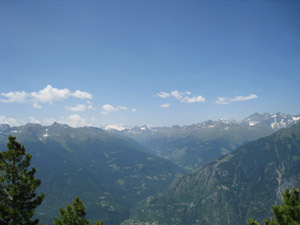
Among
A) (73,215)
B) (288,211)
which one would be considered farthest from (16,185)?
(288,211)

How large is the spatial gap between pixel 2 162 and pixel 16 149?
2.43 m

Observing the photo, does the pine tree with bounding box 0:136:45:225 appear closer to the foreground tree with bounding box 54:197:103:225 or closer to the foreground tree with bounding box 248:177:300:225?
the foreground tree with bounding box 54:197:103:225

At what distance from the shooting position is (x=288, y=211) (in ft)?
88.3

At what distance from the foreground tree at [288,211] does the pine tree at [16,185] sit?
105 ft

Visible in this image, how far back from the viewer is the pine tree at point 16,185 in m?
30.1

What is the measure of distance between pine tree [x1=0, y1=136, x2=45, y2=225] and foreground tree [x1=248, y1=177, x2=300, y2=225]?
31.9 m

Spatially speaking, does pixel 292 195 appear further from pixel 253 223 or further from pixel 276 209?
pixel 253 223

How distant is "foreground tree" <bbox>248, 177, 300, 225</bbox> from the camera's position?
87.8 feet

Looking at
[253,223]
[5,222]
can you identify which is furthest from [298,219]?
[5,222]

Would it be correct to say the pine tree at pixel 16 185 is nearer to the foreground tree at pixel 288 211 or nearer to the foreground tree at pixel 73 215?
the foreground tree at pixel 73 215

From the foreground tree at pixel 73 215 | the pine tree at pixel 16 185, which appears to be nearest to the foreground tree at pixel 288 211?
the foreground tree at pixel 73 215

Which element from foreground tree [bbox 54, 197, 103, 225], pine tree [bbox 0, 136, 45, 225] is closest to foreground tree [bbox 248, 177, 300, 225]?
foreground tree [bbox 54, 197, 103, 225]

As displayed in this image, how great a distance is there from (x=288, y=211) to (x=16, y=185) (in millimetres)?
36210

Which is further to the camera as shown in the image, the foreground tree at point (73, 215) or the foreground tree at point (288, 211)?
the foreground tree at point (73, 215)
